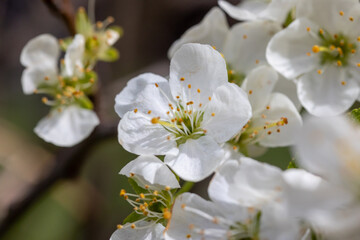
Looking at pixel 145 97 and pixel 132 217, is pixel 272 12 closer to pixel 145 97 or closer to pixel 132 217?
pixel 145 97

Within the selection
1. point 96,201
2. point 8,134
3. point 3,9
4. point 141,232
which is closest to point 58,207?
point 96,201

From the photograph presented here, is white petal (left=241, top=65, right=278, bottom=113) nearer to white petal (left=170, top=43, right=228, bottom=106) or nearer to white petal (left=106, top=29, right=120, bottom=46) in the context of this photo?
white petal (left=170, top=43, right=228, bottom=106)

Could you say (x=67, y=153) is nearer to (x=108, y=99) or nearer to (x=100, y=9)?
(x=108, y=99)

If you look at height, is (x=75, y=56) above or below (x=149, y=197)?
above

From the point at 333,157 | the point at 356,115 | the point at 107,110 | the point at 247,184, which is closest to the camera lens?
the point at 333,157

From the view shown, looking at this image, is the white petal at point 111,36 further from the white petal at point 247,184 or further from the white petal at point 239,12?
the white petal at point 247,184

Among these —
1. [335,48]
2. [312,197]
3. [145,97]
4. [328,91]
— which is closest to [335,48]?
[335,48]
